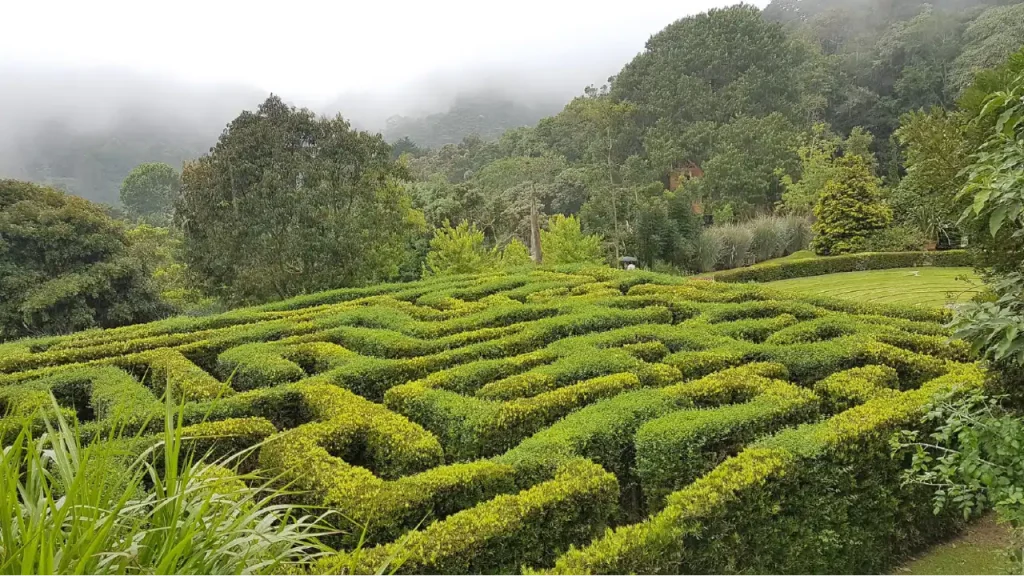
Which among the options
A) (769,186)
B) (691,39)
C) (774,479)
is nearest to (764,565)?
(774,479)

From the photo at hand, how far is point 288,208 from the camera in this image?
53.5 ft

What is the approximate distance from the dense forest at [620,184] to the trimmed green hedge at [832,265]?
323 centimetres

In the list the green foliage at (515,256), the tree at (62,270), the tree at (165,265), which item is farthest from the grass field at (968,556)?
the tree at (165,265)

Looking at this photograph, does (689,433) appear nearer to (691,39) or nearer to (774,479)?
(774,479)

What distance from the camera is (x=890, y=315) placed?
8.97 metres

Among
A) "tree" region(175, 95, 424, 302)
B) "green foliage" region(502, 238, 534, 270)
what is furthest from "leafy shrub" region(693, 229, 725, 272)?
"tree" region(175, 95, 424, 302)

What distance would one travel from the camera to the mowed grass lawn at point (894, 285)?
45.0ft

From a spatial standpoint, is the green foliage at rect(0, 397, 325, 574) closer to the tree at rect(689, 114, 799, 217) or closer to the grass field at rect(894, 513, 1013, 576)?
the grass field at rect(894, 513, 1013, 576)

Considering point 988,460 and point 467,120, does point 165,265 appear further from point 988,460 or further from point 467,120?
point 467,120

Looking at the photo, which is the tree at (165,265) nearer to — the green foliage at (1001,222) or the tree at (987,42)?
the green foliage at (1001,222)

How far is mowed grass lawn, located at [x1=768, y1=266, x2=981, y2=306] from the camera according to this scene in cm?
1371

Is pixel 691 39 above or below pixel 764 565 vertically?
above

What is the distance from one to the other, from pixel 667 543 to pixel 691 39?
177ft

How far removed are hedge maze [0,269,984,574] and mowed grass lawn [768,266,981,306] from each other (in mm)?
5957
